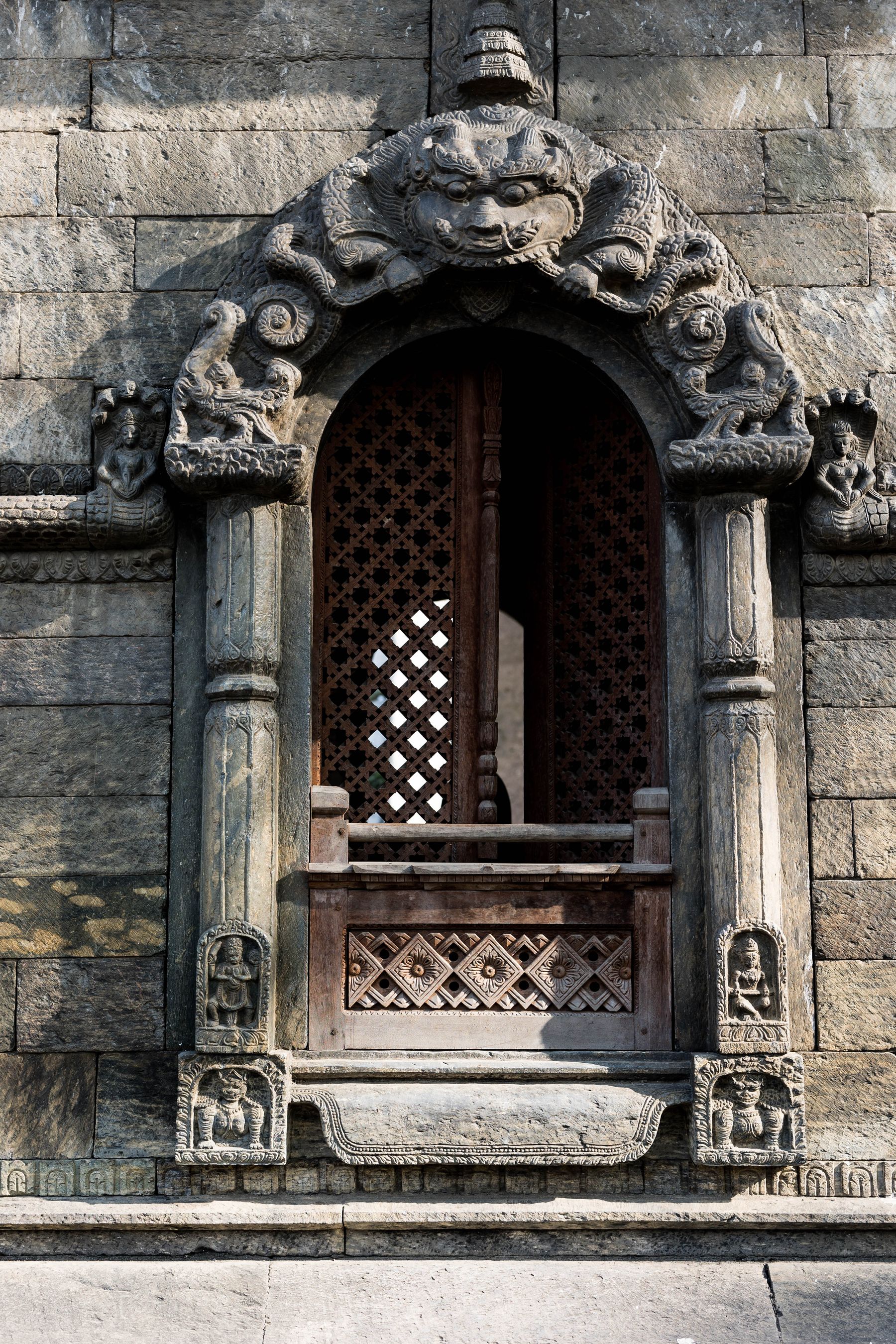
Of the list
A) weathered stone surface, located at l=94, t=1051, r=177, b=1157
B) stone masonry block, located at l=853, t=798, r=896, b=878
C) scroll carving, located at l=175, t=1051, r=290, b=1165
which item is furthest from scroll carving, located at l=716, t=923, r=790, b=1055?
weathered stone surface, located at l=94, t=1051, r=177, b=1157

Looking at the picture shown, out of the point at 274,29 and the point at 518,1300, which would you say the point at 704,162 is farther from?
the point at 518,1300

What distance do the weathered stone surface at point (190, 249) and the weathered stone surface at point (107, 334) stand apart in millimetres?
74

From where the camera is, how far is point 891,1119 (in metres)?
6.21

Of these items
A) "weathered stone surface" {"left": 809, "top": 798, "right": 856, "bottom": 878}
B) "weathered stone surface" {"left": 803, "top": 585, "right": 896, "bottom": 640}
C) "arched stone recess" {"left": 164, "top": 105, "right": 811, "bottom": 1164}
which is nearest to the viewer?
"arched stone recess" {"left": 164, "top": 105, "right": 811, "bottom": 1164}

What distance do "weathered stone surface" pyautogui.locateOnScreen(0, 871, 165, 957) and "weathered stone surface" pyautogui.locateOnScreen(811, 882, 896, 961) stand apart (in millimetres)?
A: 2674

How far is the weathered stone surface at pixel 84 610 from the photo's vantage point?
6.50 metres

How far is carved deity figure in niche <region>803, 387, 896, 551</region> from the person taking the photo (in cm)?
642

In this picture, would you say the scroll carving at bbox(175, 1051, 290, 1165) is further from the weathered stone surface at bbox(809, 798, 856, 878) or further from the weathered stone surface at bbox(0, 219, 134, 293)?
the weathered stone surface at bbox(0, 219, 134, 293)

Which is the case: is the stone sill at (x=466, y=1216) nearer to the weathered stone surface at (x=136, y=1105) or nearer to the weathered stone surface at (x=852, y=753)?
the weathered stone surface at (x=136, y=1105)

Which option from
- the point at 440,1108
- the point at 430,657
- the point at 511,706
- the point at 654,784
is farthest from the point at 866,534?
the point at 511,706

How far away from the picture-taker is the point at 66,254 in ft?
22.0

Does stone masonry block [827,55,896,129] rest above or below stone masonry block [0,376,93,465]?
above

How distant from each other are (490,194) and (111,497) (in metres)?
2.01

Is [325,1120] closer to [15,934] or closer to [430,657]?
[15,934]
